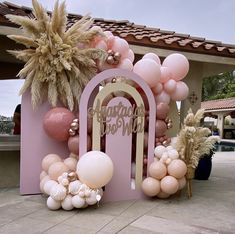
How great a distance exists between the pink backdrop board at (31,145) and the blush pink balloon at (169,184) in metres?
2.23

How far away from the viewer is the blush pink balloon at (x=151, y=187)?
217 inches

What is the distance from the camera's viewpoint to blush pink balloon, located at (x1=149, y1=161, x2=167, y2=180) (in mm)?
5512

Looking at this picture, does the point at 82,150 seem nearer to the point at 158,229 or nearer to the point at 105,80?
the point at 105,80

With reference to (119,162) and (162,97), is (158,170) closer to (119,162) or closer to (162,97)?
(119,162)

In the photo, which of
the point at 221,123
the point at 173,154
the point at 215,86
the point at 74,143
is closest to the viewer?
the point at 74,143

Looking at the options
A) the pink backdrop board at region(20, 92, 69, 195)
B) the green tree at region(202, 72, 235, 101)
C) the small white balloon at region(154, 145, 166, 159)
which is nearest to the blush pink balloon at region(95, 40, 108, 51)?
the pink backdrop board at region(20, 92, 69, 195)

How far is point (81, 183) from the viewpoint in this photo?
501cm

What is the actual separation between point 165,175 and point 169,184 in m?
0.21

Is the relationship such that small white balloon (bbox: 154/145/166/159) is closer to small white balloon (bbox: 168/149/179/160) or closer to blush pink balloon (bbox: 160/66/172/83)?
small white balloon (bbox: 168/149/179/160)

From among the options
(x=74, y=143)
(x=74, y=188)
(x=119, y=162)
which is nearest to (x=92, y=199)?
(x=74, y=188)

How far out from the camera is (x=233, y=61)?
7.26 metres

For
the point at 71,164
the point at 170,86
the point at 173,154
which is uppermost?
the point at 170,86

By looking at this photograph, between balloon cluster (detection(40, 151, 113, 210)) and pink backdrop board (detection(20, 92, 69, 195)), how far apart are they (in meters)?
0.84

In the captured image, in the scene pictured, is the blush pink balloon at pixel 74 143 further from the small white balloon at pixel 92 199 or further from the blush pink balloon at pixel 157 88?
the blush pink balloon at pixel 157 88
